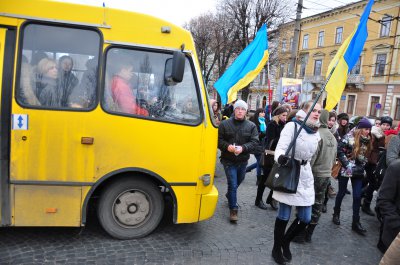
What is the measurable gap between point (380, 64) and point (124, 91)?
40.4 m

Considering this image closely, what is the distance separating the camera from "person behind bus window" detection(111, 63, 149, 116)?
3.82 metres

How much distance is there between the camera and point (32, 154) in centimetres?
363

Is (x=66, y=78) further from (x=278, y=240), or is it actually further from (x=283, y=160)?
(x=278, y=240)

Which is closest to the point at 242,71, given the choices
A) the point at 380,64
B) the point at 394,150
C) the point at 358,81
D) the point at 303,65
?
the point at 394,150

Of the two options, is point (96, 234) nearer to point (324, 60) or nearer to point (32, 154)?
point (32, 154)

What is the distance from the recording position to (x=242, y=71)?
7.24m

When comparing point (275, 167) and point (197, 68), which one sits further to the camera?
point (197, 68)

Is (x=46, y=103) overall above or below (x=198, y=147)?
above

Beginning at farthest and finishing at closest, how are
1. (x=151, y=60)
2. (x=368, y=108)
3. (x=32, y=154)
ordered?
(x=368, y=108)
(x=151, y=60)
(x=32, y=154)

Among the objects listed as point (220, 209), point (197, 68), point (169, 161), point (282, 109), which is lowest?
point (220, 209)

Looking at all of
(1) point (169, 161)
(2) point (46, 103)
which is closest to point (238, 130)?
(1) point (169, 161)

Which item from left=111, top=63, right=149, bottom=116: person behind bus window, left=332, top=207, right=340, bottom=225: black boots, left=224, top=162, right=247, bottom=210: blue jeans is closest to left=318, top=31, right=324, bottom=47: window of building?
left=332, top=207, right=340, bottom=225: black boots

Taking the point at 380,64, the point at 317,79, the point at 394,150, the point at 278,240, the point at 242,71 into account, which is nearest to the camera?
the point at 278,240

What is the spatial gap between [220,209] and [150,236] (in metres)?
1.68
